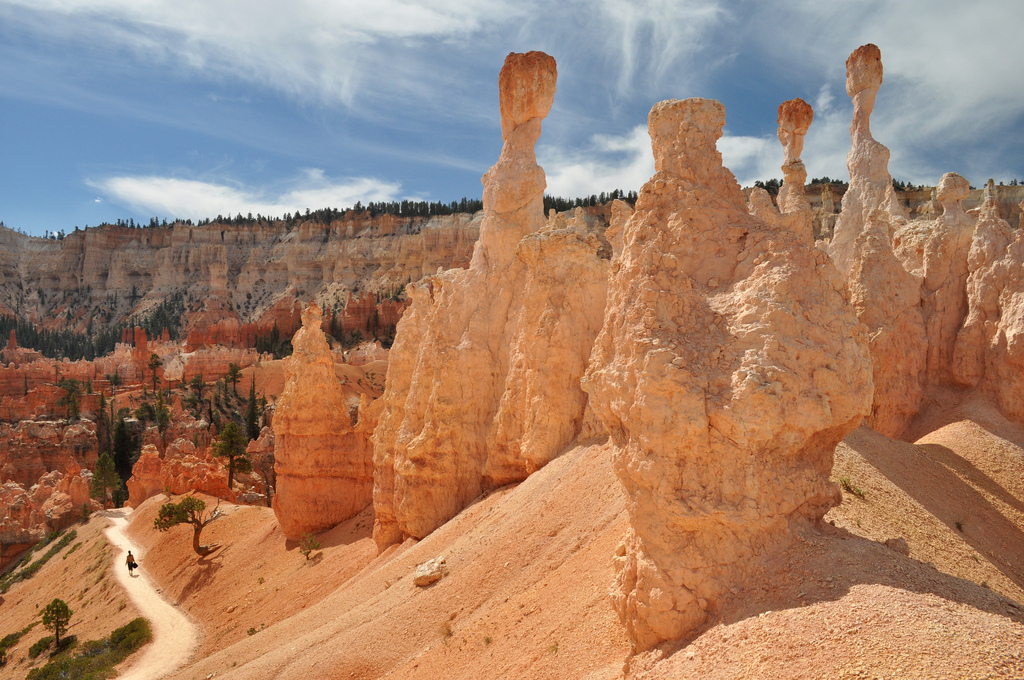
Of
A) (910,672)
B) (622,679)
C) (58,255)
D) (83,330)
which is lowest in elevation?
(622,679)

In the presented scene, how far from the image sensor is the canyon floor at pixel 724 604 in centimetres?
530

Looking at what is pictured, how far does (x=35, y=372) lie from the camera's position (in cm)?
7175

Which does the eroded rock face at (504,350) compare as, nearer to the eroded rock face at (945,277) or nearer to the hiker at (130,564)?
the eroded rock face at (945,277)

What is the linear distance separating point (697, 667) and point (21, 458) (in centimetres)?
5913

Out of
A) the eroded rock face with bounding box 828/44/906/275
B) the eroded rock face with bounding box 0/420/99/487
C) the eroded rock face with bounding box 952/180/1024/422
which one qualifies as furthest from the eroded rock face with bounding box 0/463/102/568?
the eroded rock face with bounding box 952/180/1024/422

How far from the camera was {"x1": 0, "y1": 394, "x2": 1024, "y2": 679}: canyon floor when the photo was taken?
5297mm

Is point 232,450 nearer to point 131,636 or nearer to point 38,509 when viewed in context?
point 131,636

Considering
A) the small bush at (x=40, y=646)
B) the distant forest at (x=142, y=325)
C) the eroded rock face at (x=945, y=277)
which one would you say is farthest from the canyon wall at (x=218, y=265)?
the eroded rock face at (x=945, y=277)

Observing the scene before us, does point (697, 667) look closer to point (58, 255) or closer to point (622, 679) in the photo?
point (622, 679)

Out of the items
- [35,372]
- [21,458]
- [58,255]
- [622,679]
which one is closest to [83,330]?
[58,255]

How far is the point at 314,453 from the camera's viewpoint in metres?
25.0

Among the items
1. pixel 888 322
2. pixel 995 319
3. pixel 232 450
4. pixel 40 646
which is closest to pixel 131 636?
pixel 40 646

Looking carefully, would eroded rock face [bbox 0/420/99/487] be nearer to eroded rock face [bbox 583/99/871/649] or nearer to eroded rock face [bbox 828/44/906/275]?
eroded rock face [bbox 828/44/906/275]

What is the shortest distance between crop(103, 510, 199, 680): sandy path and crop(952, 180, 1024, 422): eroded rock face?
21554mm
